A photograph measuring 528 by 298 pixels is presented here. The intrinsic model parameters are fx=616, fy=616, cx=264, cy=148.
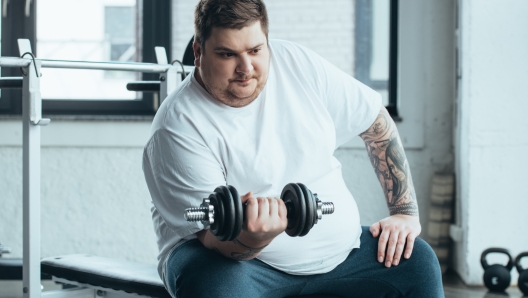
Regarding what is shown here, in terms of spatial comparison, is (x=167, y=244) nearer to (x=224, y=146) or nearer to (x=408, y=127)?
(x=224, y=146)

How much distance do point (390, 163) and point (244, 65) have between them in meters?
0.51

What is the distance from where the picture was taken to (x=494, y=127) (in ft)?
9.11

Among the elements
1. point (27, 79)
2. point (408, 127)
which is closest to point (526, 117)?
point (408, 127)

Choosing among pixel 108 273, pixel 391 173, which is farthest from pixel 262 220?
pixel 108 273

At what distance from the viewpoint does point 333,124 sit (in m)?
1.46

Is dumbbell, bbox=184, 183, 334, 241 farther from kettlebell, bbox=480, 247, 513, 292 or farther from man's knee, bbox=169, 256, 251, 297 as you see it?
kettlebell, bbox=480, 247, 513, 292

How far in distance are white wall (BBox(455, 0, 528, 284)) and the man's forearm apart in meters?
1.83

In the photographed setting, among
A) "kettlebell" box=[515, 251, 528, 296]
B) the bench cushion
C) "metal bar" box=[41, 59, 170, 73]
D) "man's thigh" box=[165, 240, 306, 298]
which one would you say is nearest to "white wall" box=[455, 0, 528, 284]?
"kettlebell" box=[515, 251, 528, 296]

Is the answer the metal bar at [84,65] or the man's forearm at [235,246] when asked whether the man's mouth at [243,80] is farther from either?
the metal bar at [84,65]

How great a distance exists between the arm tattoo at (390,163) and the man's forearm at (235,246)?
0.47 m

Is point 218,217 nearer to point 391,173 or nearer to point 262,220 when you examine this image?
point 262,220

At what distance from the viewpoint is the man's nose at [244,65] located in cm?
128

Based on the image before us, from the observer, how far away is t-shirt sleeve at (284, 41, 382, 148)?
147 centimetres

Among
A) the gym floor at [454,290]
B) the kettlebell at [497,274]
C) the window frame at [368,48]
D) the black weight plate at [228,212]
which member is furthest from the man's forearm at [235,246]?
the window frame at [368,48]
